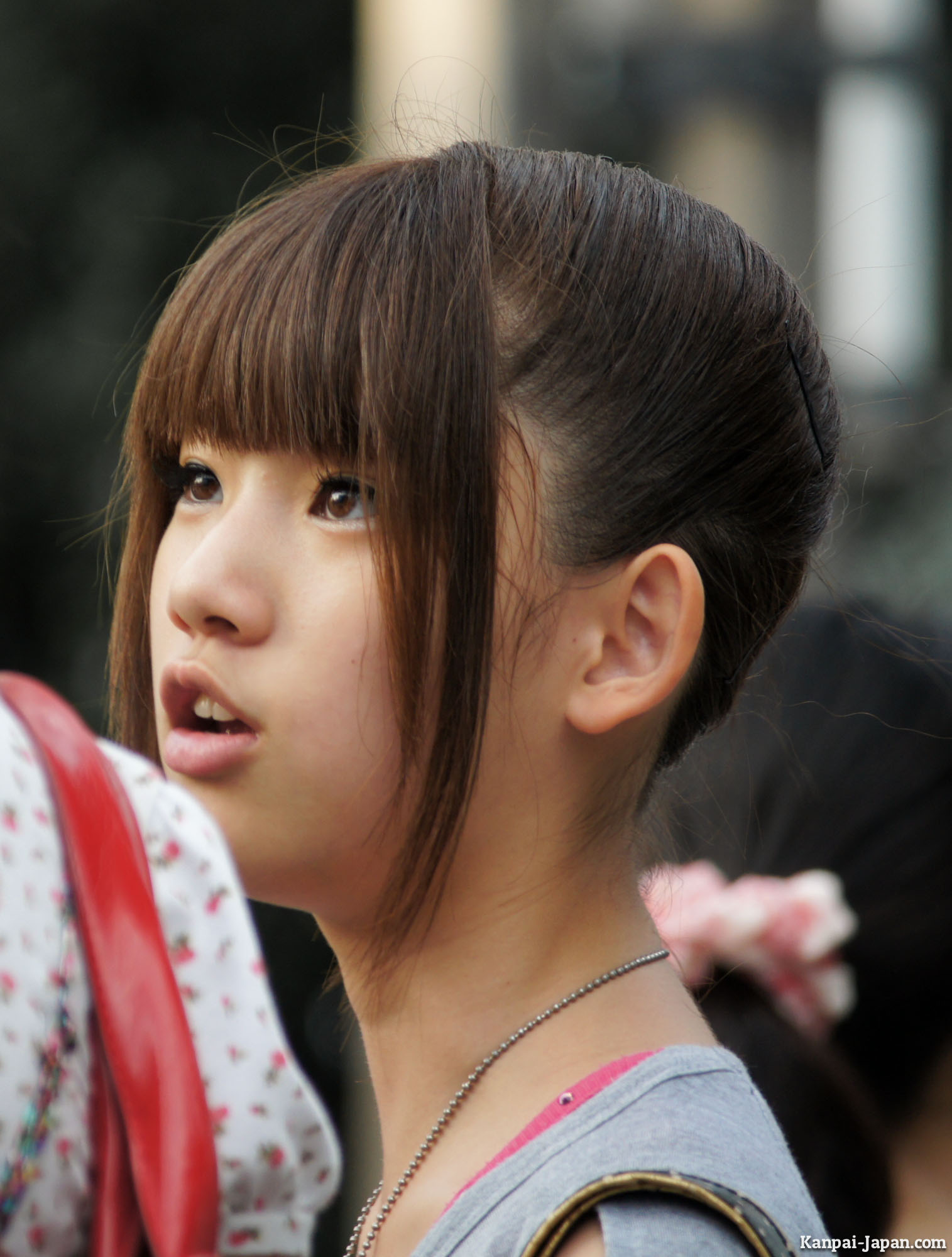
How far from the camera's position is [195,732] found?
110 centimetres

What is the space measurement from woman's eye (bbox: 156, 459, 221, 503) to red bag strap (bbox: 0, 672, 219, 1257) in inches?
19.5

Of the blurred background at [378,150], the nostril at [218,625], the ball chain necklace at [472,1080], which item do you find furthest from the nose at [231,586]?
the blurred background at [378,150]

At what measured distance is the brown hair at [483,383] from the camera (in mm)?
1066

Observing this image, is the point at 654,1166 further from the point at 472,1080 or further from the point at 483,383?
the point at 483,383

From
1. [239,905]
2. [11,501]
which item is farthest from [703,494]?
[11,501]

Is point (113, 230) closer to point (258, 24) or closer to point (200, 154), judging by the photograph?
point (200, 154)

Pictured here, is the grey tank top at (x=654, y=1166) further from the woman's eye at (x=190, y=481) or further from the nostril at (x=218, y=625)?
the woman's eye at (x=190, y=481)

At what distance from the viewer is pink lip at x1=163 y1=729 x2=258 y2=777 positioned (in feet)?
3.54

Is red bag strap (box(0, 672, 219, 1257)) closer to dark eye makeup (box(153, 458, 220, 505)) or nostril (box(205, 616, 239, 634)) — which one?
nostril (box(205, 616, 239, 634))

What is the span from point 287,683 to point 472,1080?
0.35 meters

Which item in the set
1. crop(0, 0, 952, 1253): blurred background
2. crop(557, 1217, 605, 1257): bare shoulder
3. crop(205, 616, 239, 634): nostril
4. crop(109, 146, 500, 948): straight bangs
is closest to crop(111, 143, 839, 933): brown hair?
crop(109, 146, 500, 948): straight bangs

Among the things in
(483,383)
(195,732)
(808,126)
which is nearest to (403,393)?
(483,383)

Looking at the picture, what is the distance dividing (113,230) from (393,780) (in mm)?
2038

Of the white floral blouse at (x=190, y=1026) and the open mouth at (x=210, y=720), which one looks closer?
the white floral blouse at (x=190, y=1026)
